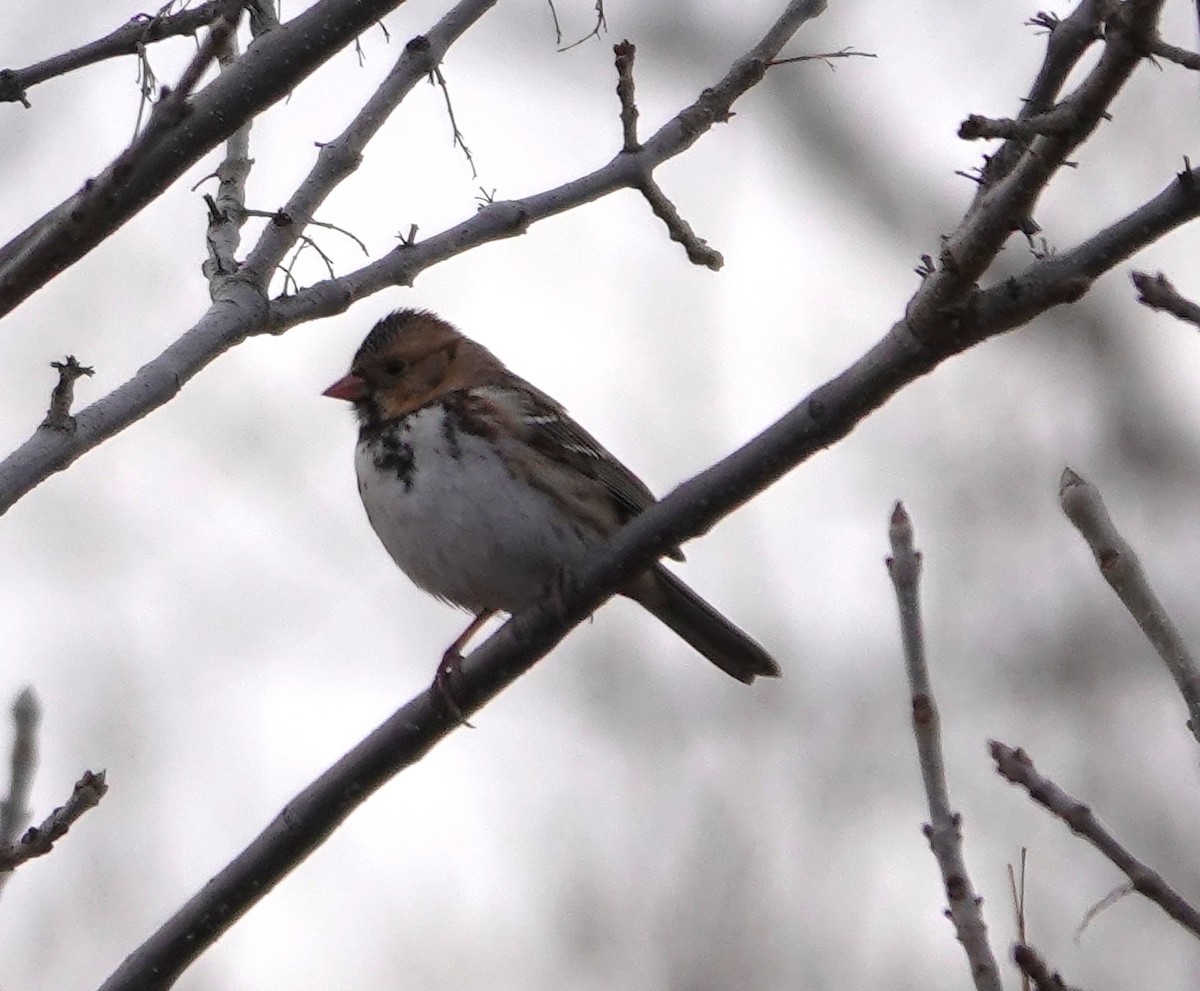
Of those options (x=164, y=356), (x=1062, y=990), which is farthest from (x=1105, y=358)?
(x=1062, y=990)

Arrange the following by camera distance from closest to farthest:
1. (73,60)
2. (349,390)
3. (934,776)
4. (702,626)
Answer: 1. (934,776)
2. (73,60)
3. (702,626)
4. (349,390)

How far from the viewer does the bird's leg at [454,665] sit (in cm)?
317

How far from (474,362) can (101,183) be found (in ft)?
10.5

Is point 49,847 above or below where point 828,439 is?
below

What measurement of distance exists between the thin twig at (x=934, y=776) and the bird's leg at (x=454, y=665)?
0.96 m

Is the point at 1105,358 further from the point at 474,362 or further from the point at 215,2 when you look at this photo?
the point at 215,2

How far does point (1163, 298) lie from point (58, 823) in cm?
192

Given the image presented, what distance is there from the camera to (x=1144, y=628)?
197cm

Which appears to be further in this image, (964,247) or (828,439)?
(828,439)

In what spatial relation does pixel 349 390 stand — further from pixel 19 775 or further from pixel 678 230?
pixel 19 775

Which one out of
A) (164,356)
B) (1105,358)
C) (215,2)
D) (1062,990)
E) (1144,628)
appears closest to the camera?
(1144,628)

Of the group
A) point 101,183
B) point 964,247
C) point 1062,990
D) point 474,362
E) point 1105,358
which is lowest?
point 1062,990

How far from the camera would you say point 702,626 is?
4949 mm

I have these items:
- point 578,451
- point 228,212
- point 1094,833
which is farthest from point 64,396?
point 578,451
